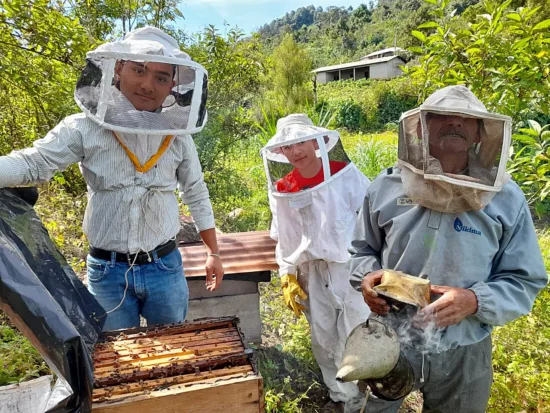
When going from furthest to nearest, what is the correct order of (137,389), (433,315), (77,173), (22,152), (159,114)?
(77,173)
(159,114)
(22,152)
(433,315)
(137,389)

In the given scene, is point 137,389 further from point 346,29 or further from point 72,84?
point 346,29

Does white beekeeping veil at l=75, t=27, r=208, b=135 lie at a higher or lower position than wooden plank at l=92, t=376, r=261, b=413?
higher

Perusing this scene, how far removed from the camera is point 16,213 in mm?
1711

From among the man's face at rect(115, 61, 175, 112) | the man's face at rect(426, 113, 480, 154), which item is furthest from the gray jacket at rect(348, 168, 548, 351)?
the man's face at rect(115, 61, 175, 112)

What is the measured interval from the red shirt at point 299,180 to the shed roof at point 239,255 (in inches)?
31.8

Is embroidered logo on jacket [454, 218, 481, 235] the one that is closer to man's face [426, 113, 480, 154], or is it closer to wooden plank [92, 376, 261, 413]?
man's face [426, 113, 480, 154]

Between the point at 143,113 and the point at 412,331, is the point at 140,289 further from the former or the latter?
the point at 412,331

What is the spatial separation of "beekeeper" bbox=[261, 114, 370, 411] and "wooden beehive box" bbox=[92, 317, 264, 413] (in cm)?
139

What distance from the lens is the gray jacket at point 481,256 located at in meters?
1.71

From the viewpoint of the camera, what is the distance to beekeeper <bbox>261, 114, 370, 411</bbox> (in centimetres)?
298

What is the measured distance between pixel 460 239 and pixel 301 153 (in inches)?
61.2

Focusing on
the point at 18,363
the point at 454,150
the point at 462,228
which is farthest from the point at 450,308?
the point at 18,363

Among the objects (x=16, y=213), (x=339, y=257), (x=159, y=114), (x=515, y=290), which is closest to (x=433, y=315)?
(x=515, y=290)

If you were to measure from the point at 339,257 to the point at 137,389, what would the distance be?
5.93 ft
